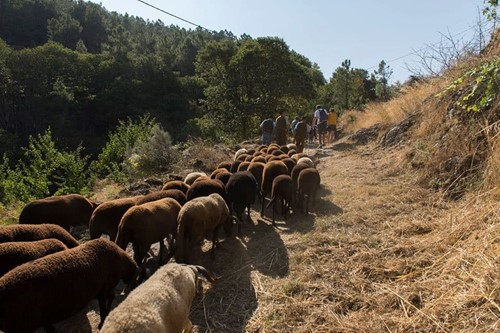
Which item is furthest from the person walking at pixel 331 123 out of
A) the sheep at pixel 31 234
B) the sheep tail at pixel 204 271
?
the sheep at pixel 31 234

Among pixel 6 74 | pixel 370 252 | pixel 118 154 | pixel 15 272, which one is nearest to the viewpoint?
pixel 15 272

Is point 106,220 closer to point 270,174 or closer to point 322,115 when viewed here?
point 270,174

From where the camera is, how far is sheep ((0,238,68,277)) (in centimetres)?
441

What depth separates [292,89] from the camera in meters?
28.5

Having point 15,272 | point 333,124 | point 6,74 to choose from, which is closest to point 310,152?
point 333,124

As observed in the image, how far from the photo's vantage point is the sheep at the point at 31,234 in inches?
205

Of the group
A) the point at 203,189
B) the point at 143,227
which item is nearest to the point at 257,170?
the point at 203,189

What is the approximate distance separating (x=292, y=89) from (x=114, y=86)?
3378 cm

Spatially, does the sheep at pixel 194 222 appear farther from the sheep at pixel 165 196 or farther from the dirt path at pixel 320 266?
the sheep at pixel 165 196

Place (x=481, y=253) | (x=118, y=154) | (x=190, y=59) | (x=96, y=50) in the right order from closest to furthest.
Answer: (x=481, y=253)
(x=118, y=154)
(x=190, y=59)
(x=96, y=50)

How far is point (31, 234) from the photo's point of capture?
210 inches

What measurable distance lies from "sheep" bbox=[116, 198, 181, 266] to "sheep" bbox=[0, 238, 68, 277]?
3.58ft

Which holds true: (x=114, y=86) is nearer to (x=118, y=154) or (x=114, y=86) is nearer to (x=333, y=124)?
(x=118, y=154)

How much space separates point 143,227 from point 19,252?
1.70 meters
